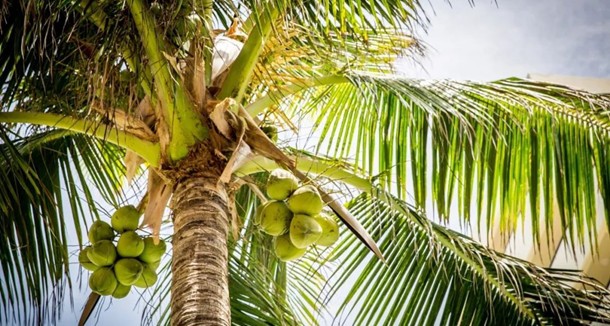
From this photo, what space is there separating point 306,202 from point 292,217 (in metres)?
0.09

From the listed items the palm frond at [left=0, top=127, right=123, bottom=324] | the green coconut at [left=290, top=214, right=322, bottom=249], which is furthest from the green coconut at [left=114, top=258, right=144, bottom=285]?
the green coconut at [left=290, top=214, right=322, bottom=249]

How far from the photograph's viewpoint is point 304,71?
183 inches

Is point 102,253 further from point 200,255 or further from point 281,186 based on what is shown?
point 281,186

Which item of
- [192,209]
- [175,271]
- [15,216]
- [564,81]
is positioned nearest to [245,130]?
[192,209]

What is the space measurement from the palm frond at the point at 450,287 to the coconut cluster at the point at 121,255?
3.85 ft

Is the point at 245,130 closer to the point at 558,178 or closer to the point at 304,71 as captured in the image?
the point at 304,71

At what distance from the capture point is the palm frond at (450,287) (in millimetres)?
4402

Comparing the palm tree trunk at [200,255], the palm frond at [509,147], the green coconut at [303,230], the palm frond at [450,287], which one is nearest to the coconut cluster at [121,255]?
the palm tree trunk at [200,255]

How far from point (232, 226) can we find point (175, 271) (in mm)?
635

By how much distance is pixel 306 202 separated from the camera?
129 inches

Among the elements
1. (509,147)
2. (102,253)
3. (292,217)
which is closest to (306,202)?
(292,217)

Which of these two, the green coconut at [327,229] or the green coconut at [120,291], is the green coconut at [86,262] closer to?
the green coconut at [120,291]

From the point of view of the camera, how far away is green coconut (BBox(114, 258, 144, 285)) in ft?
10.9

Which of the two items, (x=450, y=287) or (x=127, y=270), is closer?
(x=127, y=270)
